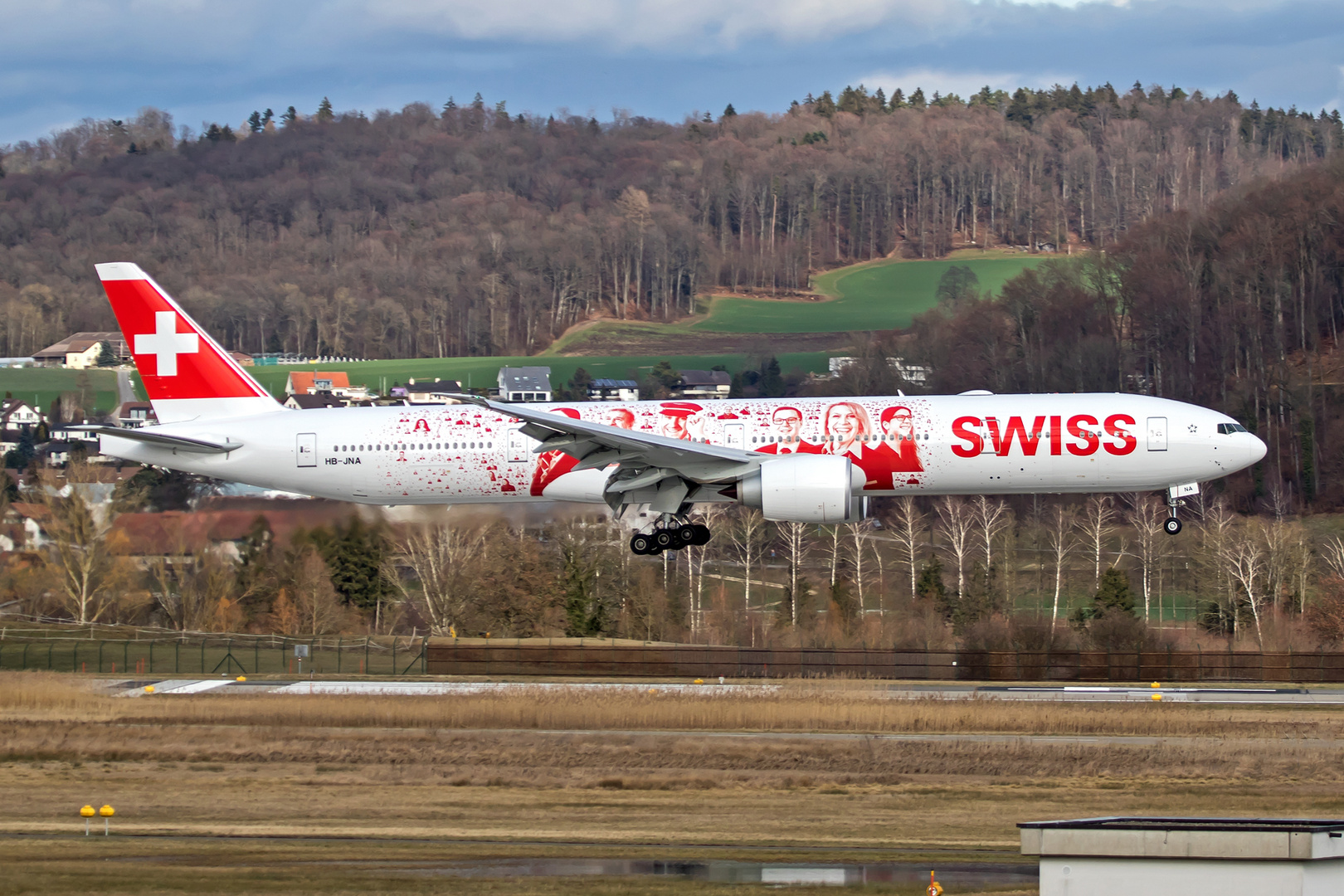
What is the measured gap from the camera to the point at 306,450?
43125 millimetres

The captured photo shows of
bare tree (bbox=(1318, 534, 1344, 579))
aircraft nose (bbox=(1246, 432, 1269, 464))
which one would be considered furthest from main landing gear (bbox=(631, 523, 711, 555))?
bare tree (bbox=(1318, 534, 1344, 579))

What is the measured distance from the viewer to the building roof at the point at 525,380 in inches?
6614

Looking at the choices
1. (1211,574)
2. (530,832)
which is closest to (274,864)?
(530,832)

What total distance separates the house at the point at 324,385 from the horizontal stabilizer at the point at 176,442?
5140 inches

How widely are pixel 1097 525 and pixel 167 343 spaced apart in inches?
2242

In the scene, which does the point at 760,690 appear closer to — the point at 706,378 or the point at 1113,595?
the point at 1113,595

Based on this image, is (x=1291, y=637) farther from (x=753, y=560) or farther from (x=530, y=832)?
(x=530, y=832)

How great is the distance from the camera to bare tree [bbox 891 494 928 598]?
290 ft

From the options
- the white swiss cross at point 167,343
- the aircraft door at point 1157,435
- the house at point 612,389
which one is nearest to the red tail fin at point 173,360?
the white swiss cross at point 167,343

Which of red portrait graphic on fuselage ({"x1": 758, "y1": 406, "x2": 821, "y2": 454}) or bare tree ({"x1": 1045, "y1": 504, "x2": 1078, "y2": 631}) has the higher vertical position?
red portrait graphic on fuselage ({"x1": 758, "y1": 406, "x2": 821, "y2": 454})

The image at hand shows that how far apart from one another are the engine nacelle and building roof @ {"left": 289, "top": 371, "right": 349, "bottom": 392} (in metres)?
144

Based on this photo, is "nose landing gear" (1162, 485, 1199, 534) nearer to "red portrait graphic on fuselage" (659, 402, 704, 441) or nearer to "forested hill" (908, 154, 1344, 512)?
"red portrait graphic on fuselage" (659, 402, 704, 441)

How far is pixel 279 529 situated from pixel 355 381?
473ft

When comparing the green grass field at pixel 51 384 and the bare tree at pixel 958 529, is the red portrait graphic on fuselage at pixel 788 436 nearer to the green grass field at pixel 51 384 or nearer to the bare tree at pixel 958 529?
the bare tree at pixel 958 529
